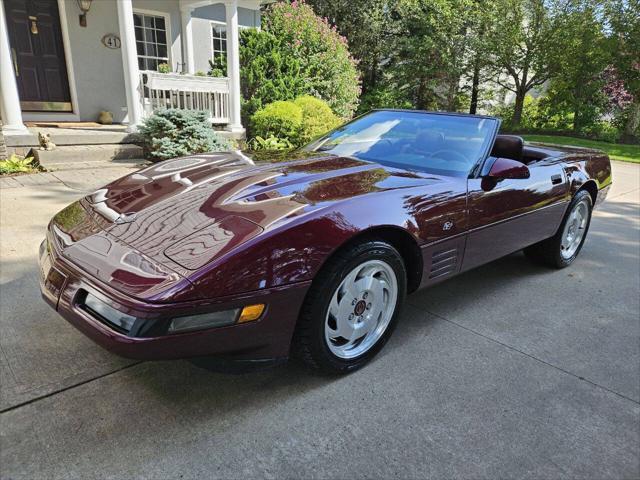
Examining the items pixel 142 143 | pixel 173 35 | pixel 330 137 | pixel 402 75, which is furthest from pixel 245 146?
pixel 402 75

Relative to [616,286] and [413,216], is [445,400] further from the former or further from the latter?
[616,286]

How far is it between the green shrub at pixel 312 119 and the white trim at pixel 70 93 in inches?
178

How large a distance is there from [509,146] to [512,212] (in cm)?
65

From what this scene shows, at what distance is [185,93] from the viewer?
9.61 meters

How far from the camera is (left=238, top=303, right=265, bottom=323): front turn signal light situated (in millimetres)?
1873

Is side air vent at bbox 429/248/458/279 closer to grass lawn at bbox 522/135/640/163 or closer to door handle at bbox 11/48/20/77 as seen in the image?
door handle at bbox 11/48/20/77

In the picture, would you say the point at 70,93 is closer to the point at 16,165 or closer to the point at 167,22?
the point at 167,22

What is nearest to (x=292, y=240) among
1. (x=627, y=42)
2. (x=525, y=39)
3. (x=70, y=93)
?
(x=70, y=93)

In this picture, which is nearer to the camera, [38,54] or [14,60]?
[14,60]

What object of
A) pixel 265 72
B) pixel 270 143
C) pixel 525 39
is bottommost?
pixel 270 143

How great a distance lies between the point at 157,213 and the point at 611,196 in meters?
7.86

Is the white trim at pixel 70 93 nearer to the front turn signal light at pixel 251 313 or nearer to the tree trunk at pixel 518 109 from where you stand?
the front turn signal light at pixel 251 313

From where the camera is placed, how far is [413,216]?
2520 millimetres

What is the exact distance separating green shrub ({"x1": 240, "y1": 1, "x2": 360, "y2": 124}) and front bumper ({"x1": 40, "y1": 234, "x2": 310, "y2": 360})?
9246 mm
